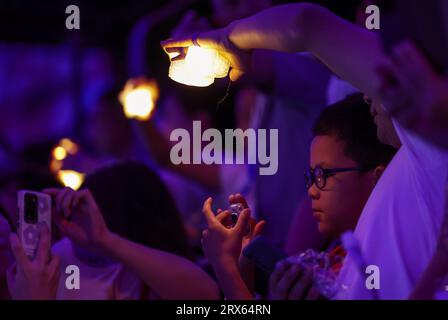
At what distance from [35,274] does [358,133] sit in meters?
0.92

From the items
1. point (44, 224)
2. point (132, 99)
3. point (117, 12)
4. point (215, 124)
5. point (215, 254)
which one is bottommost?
point (215, 254)

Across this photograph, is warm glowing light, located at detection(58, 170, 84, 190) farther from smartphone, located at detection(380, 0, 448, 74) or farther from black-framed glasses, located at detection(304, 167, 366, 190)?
smartphone, located at detection(380, 0, 448, 74)

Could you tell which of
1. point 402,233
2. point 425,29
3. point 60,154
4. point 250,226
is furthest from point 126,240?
point 60,154

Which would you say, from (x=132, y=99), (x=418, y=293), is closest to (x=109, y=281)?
(x=418, y=293)

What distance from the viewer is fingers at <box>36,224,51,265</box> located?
163 centimetres

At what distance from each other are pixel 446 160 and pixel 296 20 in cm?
38

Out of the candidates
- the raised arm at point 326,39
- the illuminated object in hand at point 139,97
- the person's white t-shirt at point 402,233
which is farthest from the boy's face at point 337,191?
the illuminated object in hand at point 139,97

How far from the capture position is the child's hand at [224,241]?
1557 millimetres

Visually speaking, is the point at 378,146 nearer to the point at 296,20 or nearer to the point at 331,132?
the point at 331,132

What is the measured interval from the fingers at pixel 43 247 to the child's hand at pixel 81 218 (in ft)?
0.54

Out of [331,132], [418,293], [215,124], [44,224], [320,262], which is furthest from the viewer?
[215,124]

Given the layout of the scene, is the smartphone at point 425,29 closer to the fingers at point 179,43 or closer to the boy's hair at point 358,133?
the fingers at point 179,43

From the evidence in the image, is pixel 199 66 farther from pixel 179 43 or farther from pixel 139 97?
pixel 139 97

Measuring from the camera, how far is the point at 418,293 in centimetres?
125
